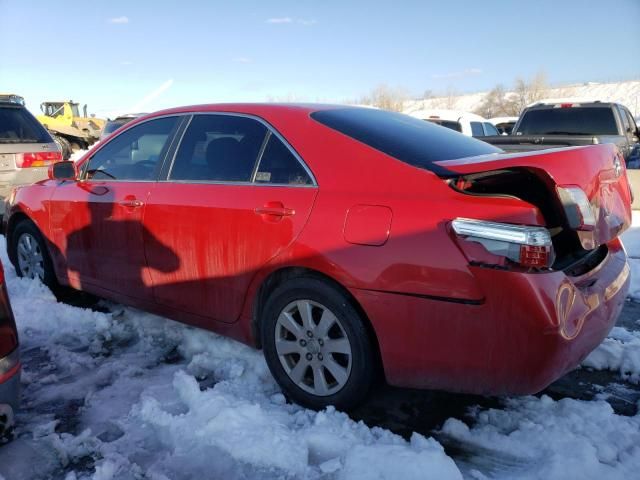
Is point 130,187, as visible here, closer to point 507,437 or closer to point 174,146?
point 174,146

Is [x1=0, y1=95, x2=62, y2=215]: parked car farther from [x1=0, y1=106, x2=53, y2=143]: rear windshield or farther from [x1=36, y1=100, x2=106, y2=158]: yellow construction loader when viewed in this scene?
[x1=36, y1=100, x2=106, y2=158]: yellow construction loader

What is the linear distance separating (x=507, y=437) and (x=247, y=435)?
125 cm

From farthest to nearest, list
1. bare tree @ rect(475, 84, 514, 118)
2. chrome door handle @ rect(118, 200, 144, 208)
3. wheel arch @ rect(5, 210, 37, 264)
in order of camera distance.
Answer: bare tree @ rect(475, 84, 514, 118) → wheel arch @ rect(5, 210, 37, 264) → chrome door handle @ rect(118, 200, 144, 208)

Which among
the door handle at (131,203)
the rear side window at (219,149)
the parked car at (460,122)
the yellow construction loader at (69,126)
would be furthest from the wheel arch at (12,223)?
the yellow construction loader at (69,126)

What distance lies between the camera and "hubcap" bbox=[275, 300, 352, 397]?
2.72m

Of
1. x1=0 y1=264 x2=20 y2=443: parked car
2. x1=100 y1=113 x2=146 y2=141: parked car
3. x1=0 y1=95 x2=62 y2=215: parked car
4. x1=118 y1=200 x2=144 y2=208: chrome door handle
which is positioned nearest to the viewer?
x1=0 y1=264 x2=20 y2=443: parked car

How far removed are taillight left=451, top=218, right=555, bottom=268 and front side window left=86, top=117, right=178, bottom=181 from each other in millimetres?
2296

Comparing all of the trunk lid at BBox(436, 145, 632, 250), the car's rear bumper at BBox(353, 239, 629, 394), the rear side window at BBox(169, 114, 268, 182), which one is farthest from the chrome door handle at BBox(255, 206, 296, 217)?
the trunk lid at BBox(436, 145, 632, 250)

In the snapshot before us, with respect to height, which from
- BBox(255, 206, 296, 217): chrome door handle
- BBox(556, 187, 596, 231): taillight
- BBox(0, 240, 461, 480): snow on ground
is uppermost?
BBox(556, 187, 596, 231): taillight

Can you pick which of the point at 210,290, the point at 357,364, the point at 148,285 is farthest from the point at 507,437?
the point at 148,285

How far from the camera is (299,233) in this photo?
275cm

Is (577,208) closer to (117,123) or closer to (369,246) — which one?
(369,246)

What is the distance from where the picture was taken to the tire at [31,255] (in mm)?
4613

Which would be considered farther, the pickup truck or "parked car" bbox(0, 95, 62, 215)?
the pickup truck
